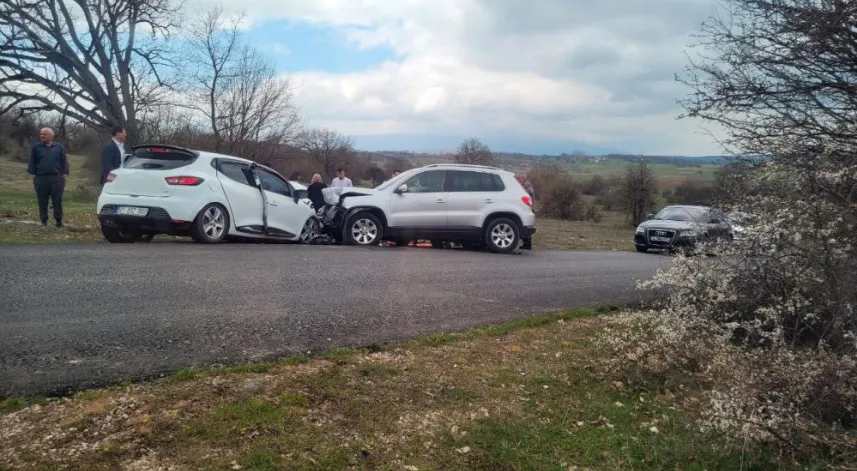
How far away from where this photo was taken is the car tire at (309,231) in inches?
507

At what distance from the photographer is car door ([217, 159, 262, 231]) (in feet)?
36.3

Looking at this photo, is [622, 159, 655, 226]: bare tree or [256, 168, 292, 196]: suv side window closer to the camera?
[256, 168, 292, 196]: suv side window

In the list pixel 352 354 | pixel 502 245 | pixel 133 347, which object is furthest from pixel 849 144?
pixel 502 245

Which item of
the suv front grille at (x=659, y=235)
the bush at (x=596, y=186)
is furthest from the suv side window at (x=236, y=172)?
the bush at (x=596, y=186)

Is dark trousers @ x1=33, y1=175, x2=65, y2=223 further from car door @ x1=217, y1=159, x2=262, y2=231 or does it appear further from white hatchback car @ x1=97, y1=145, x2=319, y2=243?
car door @ x1=217, y1=159, x2=262, y2=231

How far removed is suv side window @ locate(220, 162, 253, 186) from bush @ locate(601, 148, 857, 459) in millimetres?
7609

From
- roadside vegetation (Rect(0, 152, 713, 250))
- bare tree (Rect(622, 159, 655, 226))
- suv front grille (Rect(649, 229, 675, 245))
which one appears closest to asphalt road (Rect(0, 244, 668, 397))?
suv front grille (Rect(649, 229, 675, 245))

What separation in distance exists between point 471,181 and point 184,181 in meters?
5.77

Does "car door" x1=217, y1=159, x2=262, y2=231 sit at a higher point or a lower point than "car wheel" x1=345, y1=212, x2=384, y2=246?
higher

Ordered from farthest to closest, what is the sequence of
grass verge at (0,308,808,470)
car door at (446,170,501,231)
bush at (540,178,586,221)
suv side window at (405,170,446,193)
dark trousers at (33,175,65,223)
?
bush at (540,178,586,221)
car door at (446,170,501,231)
suv side window at (405,170,446,193)
dark trousers at (33,175,65,223)
grass verge at (0,308,808,470)

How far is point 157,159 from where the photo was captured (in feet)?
34.1

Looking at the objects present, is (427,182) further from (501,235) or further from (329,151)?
(329,151)

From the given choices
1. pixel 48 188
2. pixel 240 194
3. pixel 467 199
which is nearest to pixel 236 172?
pixel 240 194

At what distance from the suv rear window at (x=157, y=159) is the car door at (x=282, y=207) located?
1.64m
